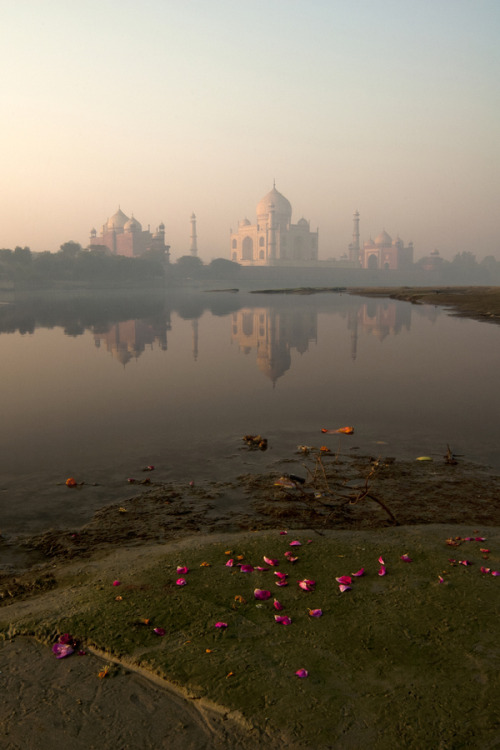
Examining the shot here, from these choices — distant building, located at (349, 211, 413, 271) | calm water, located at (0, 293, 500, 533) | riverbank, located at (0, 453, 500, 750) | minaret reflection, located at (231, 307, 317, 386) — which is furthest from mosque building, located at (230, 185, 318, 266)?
riverbank, located at (0, 453, 500, 750)

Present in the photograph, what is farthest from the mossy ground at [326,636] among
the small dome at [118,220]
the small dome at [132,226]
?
the small dome at [118,220]

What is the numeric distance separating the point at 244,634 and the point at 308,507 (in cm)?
182

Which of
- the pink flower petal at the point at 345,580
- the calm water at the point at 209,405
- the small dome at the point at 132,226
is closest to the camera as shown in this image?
the pink flower petal at the point at 345,580

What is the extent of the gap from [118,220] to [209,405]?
11663 centimetres

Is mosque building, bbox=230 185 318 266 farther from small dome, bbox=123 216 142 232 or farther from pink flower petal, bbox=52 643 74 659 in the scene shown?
pink flower petal, bbox=52 643 74 659

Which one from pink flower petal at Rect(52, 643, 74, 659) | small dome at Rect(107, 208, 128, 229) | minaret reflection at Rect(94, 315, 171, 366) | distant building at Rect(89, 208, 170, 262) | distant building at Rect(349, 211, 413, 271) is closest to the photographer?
pink flower petal at Rect(52, 643, 74, 659)

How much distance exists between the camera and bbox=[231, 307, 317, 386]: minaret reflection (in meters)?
12.0

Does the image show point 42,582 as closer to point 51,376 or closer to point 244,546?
point 244,546

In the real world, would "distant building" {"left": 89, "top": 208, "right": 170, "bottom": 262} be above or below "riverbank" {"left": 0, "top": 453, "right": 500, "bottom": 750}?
above

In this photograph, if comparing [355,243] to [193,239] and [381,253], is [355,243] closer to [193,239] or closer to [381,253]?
[381,253]

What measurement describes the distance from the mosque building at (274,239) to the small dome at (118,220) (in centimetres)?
2462

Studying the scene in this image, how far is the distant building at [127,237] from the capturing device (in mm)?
105625

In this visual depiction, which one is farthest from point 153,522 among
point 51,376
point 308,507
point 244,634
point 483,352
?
point 483,352

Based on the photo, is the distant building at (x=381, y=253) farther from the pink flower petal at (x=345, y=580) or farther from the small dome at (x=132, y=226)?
the pink flower petal at (x=345, y=580)
